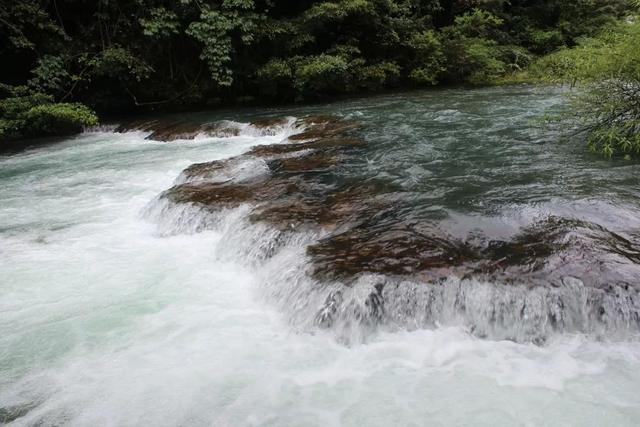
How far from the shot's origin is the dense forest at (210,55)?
13.1m

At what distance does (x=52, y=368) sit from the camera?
12.4 ft

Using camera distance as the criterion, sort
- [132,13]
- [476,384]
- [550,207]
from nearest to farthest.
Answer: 1. [476,384]
2. [550,207]
3. [132,13]

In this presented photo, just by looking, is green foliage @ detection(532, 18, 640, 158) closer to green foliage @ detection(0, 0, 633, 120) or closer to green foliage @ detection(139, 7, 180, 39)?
green foliage @ detection(0, 0, 633, 120)

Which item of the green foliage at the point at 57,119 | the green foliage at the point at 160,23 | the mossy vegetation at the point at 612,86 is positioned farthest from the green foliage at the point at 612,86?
the green foliage at the point at 57,119

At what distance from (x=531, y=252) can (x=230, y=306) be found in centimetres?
271

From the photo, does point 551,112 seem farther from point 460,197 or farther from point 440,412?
point 440,412

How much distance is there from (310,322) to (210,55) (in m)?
11.5

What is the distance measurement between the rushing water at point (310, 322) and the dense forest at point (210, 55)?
7806 mm

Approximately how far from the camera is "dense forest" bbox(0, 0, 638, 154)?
1306 cm

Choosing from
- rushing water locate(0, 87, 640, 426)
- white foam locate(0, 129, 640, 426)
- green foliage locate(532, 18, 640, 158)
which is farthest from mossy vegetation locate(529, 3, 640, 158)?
white foam locate(0, 129, 640, 426)

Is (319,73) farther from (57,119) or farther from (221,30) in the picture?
(57,119)

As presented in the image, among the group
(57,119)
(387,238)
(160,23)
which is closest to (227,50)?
(160,23)

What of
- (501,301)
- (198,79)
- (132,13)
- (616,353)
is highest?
(132,13)

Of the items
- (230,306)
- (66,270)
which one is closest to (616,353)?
(230,306)
